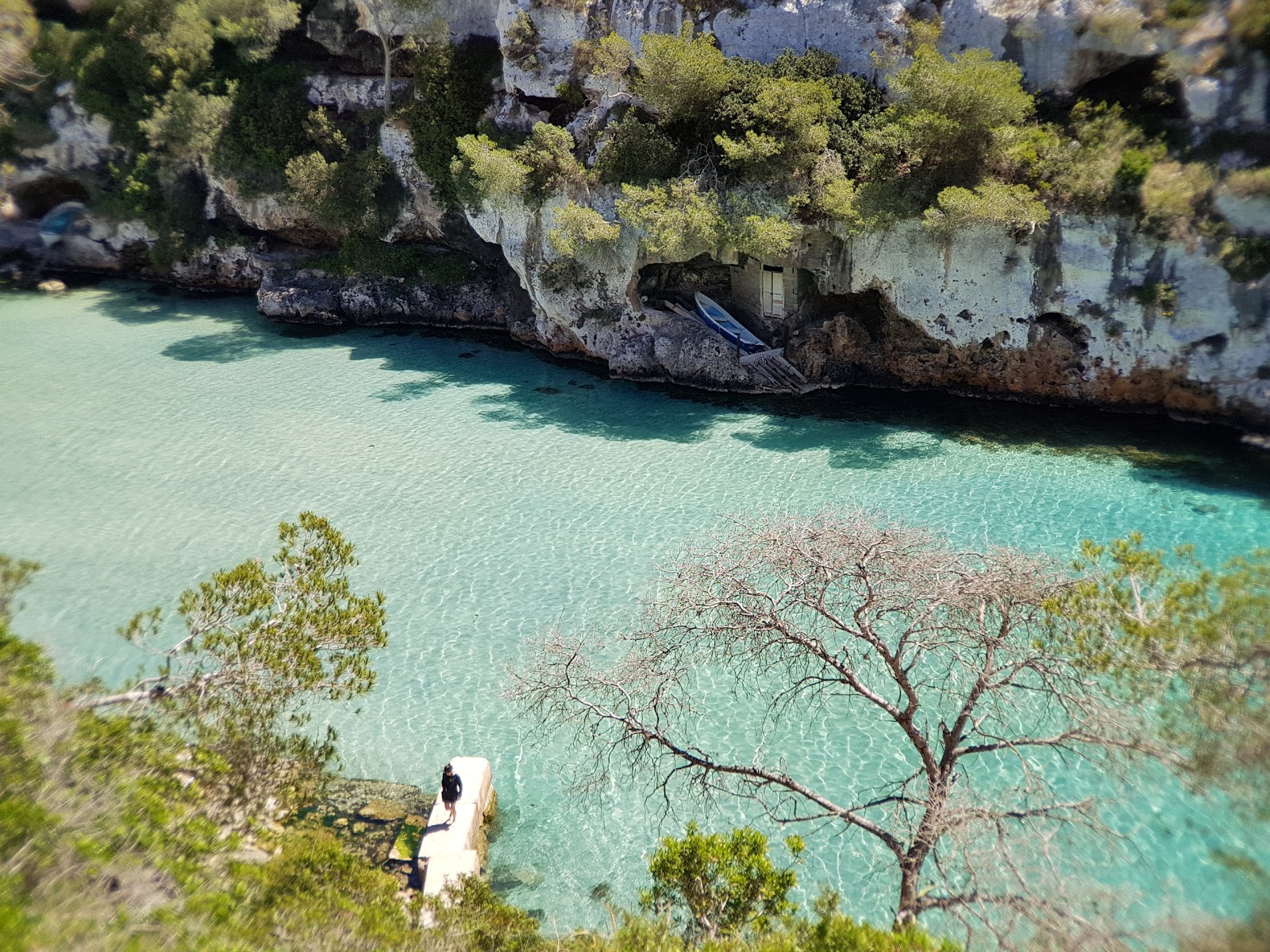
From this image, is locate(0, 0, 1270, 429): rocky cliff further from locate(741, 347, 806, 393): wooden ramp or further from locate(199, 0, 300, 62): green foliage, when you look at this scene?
locate(199, 0, 300, 62): green foliage

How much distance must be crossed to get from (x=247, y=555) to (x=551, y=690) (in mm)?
7086

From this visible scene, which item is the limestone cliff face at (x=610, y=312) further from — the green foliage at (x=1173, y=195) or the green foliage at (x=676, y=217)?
the green foliage at (x=1173, y=195)

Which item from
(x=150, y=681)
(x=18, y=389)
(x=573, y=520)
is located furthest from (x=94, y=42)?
(x=150, y=681)

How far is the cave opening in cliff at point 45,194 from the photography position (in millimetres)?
26422

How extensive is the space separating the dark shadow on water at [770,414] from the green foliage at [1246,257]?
3.13 m

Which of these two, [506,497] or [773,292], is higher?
[773,292]

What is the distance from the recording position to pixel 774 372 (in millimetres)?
19750

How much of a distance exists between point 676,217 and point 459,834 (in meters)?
13.0

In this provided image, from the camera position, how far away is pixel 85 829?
5055 mm

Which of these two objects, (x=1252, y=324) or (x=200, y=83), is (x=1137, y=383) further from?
(x=200, y=83)

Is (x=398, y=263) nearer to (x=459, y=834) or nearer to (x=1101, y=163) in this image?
(x=1101, y=163)

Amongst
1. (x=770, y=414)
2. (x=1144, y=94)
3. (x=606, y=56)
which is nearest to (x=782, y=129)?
(x=606, y=56)

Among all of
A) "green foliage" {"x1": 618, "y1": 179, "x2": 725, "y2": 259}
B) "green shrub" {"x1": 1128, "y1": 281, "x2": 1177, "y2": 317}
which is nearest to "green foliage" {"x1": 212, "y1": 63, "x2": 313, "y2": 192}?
"green foliage" {"x1": 618, "y1": 179, "x2": 725, "y2": 259}

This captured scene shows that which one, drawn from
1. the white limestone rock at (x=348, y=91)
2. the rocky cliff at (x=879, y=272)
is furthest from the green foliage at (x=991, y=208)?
the white limestone rock at (x=348, y=91)
